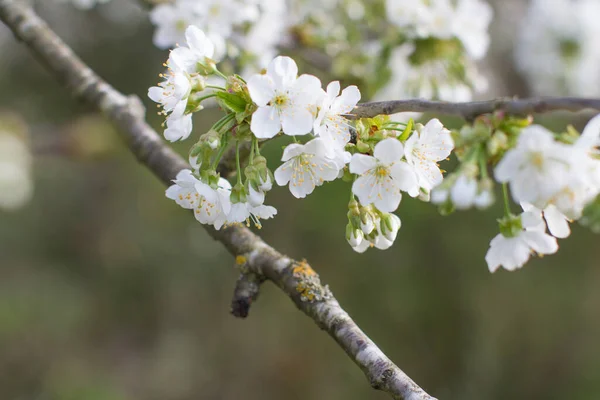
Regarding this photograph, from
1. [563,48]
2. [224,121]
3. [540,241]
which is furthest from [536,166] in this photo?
[563,48]

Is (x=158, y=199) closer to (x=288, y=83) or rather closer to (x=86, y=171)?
(x=86, y=171)

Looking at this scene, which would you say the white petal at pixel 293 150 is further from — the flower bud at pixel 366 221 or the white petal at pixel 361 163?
the flower bud at pixel 366 221

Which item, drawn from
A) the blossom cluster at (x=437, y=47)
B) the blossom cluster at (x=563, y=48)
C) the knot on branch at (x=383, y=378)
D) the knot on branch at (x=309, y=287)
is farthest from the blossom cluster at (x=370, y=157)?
the blossom cluster at (x=563, y=48)

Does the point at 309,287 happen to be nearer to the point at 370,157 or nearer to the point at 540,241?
the point at 370,157

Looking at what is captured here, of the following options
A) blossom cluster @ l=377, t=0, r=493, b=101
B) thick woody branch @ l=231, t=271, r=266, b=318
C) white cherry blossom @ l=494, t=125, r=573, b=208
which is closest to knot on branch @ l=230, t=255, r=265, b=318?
thick woody branch @ l=231, t=271, r=266, b=318

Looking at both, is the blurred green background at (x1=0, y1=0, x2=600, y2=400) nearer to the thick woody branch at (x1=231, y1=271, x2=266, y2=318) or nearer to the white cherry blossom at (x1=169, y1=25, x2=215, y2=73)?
the thick woody branch at (x1=231, y1=271, x2=266, y2=318)

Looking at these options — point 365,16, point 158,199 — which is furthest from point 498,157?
point 158,199
